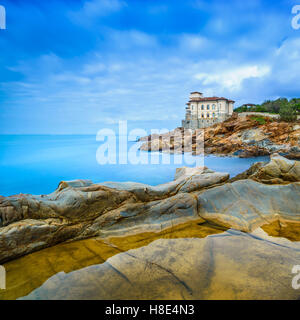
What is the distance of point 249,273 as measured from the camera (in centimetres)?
425

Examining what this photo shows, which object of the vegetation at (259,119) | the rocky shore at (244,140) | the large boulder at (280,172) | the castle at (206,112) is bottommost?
the large boulder at (280,172)

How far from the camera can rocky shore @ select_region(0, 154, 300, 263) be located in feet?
17.8

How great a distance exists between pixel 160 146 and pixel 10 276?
4105cm

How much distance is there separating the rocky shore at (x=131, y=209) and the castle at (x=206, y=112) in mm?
50942

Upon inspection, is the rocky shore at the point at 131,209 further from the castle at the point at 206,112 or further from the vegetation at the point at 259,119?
the castle at the point at 206,112

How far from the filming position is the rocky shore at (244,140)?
30562 mm

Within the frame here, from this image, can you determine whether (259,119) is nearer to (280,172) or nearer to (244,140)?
(244,140)

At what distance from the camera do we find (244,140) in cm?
3581

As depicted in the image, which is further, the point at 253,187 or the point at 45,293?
the point at 253,187

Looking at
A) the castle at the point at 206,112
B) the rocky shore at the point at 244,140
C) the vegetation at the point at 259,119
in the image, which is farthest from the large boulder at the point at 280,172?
the castle at the point at 206,112

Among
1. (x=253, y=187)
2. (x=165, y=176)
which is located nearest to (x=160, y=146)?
(x=165, y=176)

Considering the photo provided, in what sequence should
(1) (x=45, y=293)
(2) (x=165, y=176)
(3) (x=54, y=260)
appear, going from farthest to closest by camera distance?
(2) (x=165, y=176) → (3) (x=54, y=260) → (1) (x=45, y=293)

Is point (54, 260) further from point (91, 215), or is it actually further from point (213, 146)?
point (213, 146)

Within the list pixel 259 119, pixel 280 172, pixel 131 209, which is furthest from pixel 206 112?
pixel 131 209
